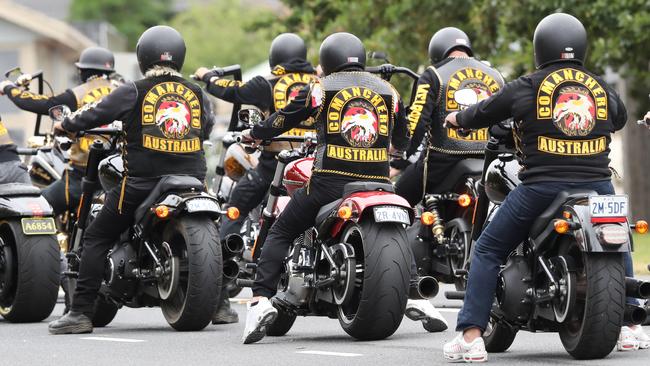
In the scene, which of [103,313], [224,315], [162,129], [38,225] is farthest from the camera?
[38,225]

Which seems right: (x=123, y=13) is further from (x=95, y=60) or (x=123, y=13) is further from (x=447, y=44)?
(x=447, y=44)

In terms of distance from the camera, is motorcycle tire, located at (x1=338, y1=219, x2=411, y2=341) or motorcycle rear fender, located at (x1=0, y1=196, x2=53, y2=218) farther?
motorcycle rear fender, located at (x1=0, y1=196, x2=53, y2=218)

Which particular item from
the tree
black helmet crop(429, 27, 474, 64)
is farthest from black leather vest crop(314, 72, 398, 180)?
the tree

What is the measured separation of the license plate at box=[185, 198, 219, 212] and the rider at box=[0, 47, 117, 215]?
3016 millimetres

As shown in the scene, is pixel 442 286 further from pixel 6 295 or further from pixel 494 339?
pixel 494 339

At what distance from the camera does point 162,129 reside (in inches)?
438

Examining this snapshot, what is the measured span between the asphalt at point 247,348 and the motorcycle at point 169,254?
22 cm

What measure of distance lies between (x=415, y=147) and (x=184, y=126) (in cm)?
179

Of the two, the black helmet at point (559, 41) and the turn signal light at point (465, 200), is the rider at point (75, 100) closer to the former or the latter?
the turn signal light at point (465, 200)

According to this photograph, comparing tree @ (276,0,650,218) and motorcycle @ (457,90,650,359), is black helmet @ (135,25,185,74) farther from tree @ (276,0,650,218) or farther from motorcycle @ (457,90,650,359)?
tree @ (276,0,650,218)

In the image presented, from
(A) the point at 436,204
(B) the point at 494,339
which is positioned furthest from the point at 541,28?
(A) the point at 436,204

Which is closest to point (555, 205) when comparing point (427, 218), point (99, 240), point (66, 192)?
point (427, 218)

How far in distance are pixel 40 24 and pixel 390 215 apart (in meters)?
49.9

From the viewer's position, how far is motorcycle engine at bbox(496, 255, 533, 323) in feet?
29.0
